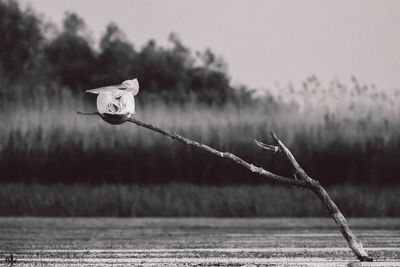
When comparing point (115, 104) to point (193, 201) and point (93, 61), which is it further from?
point (93, 61)

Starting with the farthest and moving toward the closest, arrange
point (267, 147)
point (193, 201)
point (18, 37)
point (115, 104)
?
point (18, 37) < point (193, 201) < point (267, 147) < point (115, 104)

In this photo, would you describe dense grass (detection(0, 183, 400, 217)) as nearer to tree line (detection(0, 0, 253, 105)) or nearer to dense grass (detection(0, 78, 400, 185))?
dense grass (detection(0, 78, 400, 185))

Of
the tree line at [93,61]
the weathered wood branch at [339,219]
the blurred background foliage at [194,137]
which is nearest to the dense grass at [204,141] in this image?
the blurred background foliage at [194,137]

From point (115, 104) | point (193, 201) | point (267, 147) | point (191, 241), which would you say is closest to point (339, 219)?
point (267, 147)

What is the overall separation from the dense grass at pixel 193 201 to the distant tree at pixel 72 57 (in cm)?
1513

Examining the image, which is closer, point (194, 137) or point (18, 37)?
point (194, 137)

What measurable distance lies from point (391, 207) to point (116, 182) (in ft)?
12.0

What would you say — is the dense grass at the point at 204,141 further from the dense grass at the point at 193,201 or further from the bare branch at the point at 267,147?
the bare branch at the point at 267,147

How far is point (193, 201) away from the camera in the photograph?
1516 cm

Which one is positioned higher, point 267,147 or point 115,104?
point 115,104

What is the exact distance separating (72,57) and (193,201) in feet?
52.8

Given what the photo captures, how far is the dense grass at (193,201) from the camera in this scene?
48.9ft

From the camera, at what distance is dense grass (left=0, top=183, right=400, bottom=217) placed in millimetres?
14906

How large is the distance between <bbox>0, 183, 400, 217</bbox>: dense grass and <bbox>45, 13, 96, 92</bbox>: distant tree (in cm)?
1513
